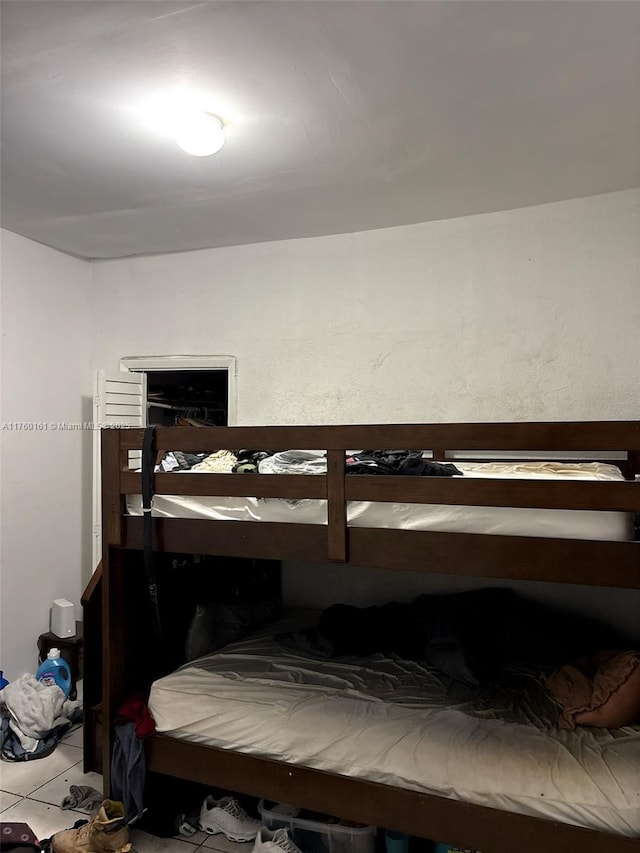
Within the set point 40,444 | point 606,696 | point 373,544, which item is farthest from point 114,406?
point 606,696

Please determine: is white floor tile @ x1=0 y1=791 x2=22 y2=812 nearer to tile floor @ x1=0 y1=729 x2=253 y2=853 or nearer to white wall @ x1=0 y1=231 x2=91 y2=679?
tile floor @ x1=0 y1=729 x2=253 y2=853

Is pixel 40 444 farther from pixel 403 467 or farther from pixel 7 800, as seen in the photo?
pixel 403 467

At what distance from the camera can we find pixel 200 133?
220 cm

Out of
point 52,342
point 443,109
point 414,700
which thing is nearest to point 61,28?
point 443,109

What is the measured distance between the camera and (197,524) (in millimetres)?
2160

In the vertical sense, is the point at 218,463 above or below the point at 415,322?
below

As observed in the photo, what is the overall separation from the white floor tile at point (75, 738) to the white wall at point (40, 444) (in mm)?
570

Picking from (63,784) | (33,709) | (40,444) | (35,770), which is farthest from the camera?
(40,444)

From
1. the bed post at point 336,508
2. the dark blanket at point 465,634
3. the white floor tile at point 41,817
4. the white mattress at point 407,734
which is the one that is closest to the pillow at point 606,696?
the white mattress at point 407,734

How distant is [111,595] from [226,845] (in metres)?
1.01

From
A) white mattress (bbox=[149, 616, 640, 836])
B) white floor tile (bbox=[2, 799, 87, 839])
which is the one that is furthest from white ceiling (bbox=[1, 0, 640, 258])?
white floor tile (bbox=[2, 799, 87, 839])

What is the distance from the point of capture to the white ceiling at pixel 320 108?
1702 millimetres

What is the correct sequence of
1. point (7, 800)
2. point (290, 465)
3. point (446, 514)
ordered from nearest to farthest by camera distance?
1. point (446, 514)
2. point (290, 465)
3. point (7, 800)

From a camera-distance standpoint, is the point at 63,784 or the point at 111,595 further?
the point at 63,784
